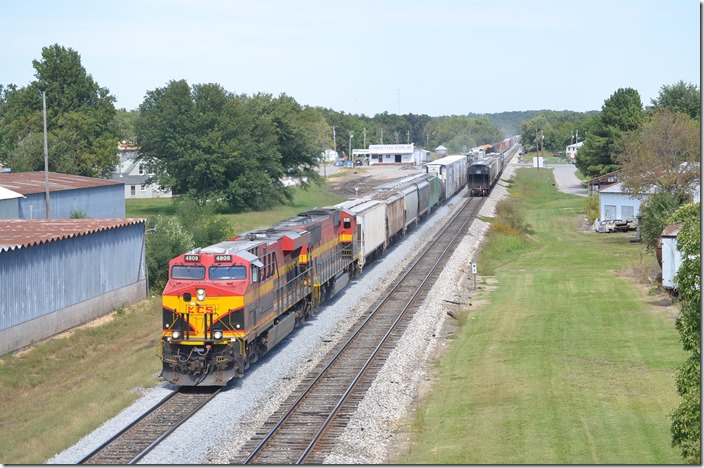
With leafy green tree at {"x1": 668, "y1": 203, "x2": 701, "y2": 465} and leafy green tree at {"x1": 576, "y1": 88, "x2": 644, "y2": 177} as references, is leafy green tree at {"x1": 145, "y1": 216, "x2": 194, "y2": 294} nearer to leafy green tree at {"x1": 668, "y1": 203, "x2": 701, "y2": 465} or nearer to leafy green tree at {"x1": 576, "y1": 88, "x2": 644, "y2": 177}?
leafy green tree at {"x1": 668, "y1": 203, "x2": 701, "y2": 465}

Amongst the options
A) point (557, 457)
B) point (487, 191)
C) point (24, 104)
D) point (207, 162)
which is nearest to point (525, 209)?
point (487, 191)

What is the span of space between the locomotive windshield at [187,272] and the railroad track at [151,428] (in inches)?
125

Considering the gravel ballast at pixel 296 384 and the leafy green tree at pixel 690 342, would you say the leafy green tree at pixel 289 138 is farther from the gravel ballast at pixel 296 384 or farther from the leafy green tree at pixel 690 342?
the leafy green tree at pixel 690 342

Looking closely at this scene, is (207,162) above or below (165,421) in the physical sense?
above

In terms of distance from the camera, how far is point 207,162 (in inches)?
3169

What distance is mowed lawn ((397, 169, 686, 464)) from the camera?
62.7ft

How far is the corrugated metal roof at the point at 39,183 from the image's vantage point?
55.0m

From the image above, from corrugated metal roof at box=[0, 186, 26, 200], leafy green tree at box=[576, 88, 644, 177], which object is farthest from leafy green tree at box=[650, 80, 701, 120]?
corrugated metal roof at box=[0, 186, 26, 200]

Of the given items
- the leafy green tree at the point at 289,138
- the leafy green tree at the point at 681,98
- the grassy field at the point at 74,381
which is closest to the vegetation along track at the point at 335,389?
the grassy field at the point at 74,381

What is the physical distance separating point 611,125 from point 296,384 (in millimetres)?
82163

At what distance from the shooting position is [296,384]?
25.0m

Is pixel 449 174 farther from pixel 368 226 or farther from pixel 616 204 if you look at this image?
pixel 368 226

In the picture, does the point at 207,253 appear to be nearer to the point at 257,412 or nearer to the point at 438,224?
the point at 257,412

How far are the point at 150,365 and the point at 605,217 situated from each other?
49839 millimetres
